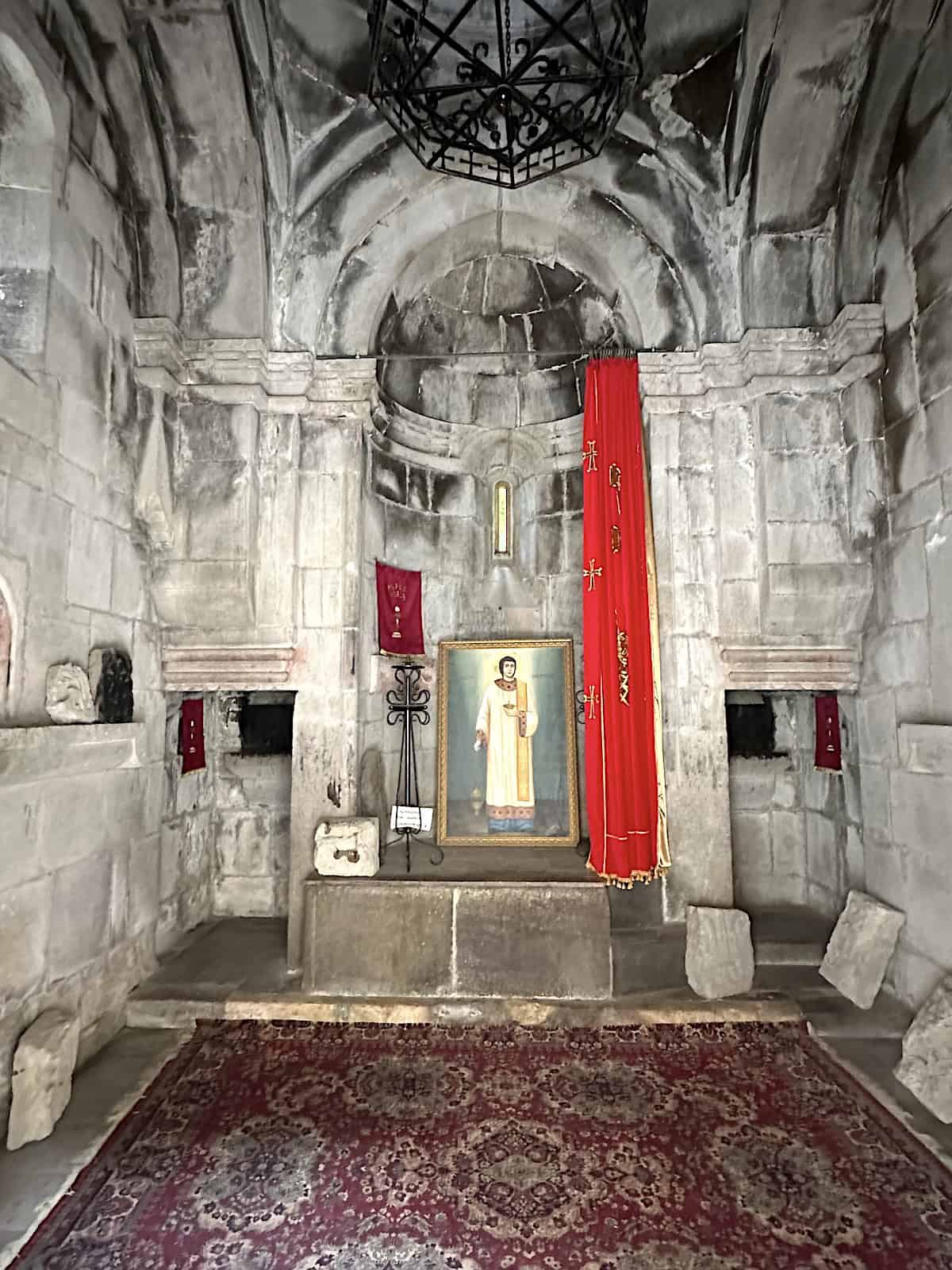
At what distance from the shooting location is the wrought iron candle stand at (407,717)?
598 cm

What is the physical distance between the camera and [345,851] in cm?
482

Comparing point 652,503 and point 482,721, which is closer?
point 652,503

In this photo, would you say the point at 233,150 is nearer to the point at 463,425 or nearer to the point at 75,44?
the point at 75,44

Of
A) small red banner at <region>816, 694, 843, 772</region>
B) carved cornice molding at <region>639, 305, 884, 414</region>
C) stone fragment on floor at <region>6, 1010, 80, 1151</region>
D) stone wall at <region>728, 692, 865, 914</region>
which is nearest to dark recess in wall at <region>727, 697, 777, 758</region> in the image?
stone wall at <region>728, 692, 865, 914</region>

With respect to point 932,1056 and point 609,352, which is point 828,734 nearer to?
point 932,1056

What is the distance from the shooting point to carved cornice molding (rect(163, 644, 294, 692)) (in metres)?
5.09

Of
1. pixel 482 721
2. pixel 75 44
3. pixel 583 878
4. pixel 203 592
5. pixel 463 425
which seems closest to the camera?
pixel 75 44

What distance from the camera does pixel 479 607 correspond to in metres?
6.86

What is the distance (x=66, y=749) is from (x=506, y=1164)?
2.92m

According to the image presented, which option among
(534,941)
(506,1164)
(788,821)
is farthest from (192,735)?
(788,821)

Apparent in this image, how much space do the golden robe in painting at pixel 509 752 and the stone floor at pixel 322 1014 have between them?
1737 millimetres

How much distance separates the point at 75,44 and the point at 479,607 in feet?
15.6

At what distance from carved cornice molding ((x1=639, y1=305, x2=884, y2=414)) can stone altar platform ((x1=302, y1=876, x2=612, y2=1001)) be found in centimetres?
352

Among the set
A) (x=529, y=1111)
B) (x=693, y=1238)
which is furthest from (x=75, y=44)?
(x=693, y=1238)
